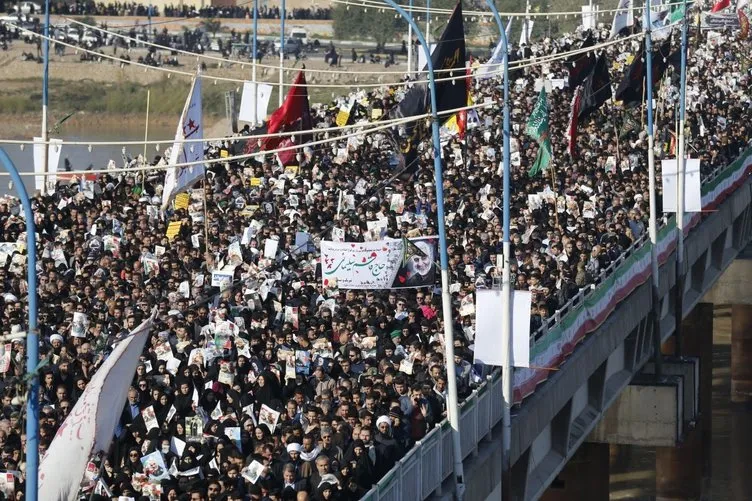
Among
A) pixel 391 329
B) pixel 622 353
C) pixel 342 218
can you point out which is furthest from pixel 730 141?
pixel 391 329

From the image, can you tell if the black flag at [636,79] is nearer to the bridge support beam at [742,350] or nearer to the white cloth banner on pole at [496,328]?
the white cloth banner on pole at [496,328]

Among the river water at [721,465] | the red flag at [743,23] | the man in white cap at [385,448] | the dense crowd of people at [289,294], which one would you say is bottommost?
the river water at [721,465]

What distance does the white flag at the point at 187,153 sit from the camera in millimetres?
32000

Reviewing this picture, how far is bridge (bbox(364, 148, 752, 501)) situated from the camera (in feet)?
78.1

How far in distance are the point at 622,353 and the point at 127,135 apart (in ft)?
181

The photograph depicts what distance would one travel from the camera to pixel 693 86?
174ft

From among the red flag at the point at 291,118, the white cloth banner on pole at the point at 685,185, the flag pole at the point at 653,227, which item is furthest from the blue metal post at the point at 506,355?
the white cloth banner on pole at the point at 685,185

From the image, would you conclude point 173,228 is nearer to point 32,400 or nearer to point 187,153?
point 187,153

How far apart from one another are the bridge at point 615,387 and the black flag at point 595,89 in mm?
2543

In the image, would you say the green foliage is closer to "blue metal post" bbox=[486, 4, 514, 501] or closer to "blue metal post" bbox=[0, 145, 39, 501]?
"blue metal post" bbox=[486, 4, 514, 501]

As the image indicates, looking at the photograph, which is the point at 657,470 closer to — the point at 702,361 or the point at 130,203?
the point at 702,361

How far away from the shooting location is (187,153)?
108 ft

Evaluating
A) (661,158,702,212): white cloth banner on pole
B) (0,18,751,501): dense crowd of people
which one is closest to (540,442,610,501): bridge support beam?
(0,18,751,501): dense crowd of people

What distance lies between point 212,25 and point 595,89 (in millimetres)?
62932
